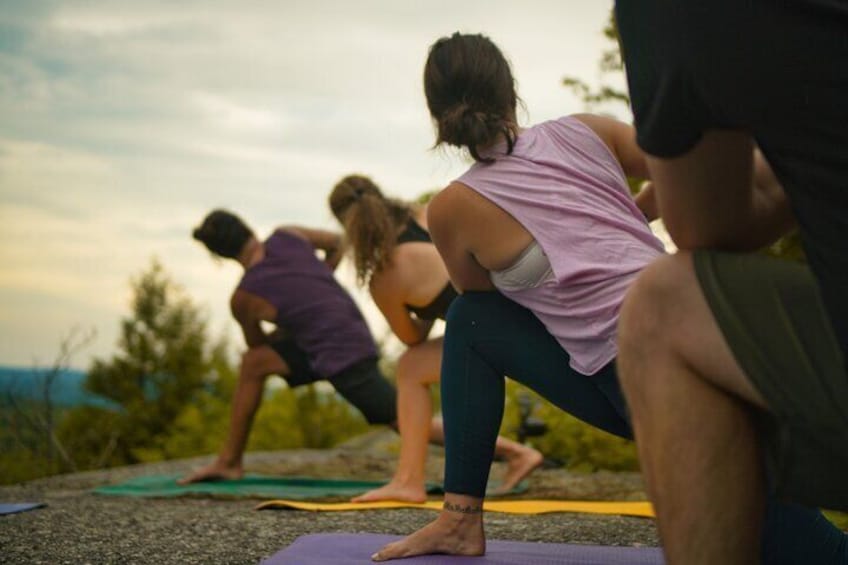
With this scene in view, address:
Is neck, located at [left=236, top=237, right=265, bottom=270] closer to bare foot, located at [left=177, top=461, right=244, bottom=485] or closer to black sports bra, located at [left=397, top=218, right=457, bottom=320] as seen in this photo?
bare foot, located at [left=177, top=461, right=244, bottom=485]

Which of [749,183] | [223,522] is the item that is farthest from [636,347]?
[223,522]

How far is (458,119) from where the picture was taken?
2.57 meters

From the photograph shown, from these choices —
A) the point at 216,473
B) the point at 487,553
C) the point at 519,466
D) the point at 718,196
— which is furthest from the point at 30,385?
the point at 718,196

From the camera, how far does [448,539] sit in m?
2.60

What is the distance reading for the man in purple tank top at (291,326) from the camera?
5.54m

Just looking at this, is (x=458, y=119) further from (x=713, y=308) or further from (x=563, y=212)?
(x=713, y=308)

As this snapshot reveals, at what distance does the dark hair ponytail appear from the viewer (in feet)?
18.8

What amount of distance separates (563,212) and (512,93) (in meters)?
0.46

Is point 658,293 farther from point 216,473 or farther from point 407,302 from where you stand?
point 216,473

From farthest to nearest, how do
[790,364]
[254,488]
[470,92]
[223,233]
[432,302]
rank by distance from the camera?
[223,233] → [254,488] → [432,302] → [470,92] → [790,364]

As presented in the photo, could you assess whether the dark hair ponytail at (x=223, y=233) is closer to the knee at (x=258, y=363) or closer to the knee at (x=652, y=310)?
the knee at (x=258, y=363)

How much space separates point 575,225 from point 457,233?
0.31 m

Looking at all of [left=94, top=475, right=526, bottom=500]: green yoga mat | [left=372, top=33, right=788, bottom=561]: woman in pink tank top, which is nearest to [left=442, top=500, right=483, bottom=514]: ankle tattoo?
[left=372, top=33, right=788, bottom=561]: woman in pink tank top

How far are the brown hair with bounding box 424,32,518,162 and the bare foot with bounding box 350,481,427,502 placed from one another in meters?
2.18
